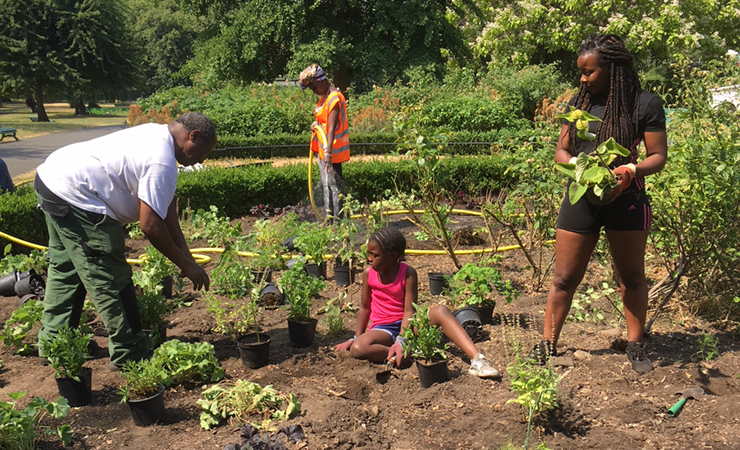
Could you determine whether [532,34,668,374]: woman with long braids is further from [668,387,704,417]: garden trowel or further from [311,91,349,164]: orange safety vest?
[311,91,349,164]: orange safety vest

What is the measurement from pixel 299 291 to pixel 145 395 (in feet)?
4.02

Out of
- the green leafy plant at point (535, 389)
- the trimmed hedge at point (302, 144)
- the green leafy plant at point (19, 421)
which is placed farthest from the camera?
the trimmed hedge at point (302, 144)

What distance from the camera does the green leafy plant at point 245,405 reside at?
9.87 ft

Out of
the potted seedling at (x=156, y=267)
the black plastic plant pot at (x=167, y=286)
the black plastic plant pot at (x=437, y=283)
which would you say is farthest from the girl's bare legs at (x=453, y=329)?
the black plastic plant pot at (x=167, y=286)

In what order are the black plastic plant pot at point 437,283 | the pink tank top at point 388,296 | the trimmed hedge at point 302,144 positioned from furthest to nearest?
the trimmed hedge at point 302,144, the black plastic plant pot at point 437,283, the pink tank top at point 388,296

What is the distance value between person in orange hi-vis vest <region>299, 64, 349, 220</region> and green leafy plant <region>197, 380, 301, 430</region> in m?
3.48

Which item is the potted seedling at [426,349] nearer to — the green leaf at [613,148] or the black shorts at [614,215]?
the black shorts at [614,215]

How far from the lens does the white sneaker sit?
133 inches

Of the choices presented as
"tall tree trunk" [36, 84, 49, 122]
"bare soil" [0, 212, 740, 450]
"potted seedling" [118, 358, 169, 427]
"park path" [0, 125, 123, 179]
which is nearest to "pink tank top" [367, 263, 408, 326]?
"bare soil" [0, 212, 740, 450]

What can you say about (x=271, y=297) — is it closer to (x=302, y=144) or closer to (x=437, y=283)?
(x=437, y=283)

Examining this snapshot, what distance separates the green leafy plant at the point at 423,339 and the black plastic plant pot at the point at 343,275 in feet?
6.58

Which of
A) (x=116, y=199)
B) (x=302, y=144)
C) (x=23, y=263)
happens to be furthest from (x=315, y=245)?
(x=302, y=144)

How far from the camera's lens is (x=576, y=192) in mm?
2980

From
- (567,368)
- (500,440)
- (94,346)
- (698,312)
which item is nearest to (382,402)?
(500,440)
